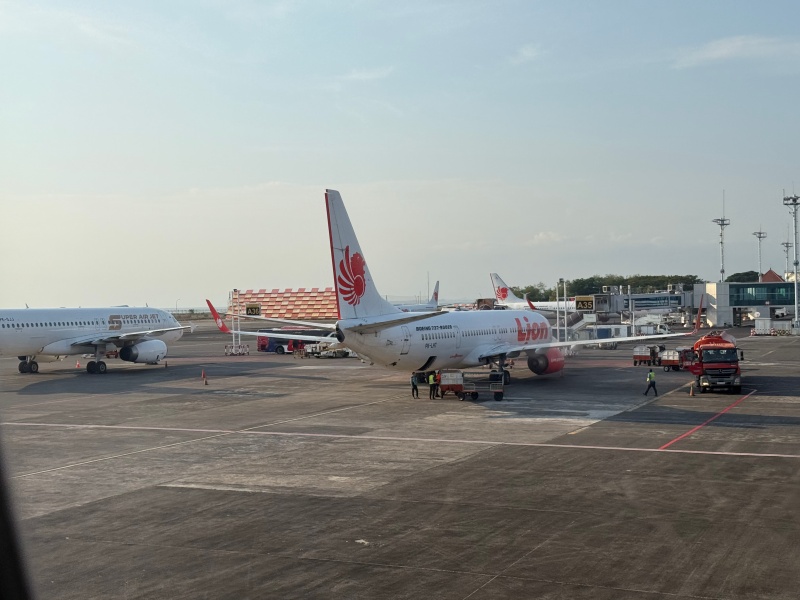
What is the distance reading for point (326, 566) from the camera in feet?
52.0

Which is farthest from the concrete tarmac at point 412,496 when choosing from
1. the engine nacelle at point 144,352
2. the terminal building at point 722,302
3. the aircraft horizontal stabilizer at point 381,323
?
the terminal building at point 722,302

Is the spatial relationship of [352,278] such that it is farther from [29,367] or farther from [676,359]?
[29,367]

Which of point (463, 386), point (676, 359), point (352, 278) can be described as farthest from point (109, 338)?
point (676, 359)

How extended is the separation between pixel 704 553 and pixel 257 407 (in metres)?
26.7

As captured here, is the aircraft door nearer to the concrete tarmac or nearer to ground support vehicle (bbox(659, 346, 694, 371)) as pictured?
the concrete tarmac

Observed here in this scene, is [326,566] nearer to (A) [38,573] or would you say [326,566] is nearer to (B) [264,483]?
(A) [38,573]

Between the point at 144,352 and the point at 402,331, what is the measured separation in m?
27.6

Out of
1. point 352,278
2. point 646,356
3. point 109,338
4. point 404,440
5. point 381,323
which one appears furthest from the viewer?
point 109,338

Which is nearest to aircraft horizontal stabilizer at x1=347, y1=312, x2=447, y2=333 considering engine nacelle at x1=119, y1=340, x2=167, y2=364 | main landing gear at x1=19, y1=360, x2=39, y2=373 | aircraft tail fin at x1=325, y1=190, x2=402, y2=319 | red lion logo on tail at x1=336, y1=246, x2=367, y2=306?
aircraft tail fin at x1=325, y1=190, x2=402, y2=319

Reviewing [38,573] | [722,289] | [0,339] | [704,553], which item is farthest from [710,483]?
[722,289]

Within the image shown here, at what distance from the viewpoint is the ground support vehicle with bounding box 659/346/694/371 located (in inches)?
2158

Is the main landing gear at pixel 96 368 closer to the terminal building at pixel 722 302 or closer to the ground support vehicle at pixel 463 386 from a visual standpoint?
the ground support vehicle at pixel 463 386

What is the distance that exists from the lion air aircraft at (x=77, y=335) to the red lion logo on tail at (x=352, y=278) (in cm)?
2654

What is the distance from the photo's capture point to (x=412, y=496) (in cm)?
2122
